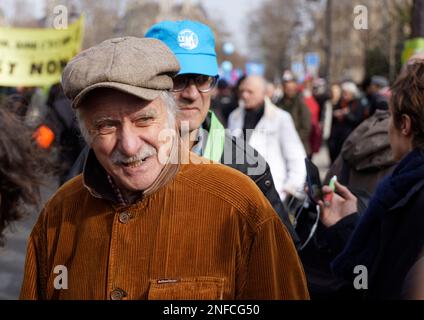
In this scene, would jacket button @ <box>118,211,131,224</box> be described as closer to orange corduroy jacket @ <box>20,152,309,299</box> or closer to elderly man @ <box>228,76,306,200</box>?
orange corduroy jacket @ <box>20,152,309,299</box>

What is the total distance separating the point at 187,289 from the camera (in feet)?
7.77

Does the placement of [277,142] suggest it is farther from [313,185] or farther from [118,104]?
[118,104]

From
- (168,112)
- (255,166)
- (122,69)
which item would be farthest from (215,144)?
(122,69)

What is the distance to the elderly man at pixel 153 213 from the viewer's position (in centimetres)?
238

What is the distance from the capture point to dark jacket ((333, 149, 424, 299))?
299 cm

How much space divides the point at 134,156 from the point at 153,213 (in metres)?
0.18

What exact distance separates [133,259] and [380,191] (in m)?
1.32

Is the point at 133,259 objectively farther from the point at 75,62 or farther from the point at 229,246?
the point at 75,62

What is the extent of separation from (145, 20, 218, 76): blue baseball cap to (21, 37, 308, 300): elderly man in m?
1.29

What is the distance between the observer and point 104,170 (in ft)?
8.45

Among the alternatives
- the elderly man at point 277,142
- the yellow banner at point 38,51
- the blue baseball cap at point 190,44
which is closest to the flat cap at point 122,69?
the blue baseball cap at point 190,44

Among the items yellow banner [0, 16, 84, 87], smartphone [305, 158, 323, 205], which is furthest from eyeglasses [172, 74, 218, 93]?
yellow banner [0, 16, 84, 87]

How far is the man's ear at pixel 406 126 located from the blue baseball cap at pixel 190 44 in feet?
3.27

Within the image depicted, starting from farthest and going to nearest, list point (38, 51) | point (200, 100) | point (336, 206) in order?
1. point (38, 51)
2. point (336, 206)
3. point (200, 100)
